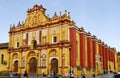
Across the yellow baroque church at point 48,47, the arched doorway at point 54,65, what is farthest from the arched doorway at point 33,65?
the arched doorway at point 54,65

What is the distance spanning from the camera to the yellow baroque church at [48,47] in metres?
51.0

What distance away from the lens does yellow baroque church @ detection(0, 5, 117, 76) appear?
50969 millimetres

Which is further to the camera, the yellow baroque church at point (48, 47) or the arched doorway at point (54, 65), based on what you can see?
the arched doorway at point (54, 65)

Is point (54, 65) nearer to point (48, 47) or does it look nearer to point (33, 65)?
point (48, 47)

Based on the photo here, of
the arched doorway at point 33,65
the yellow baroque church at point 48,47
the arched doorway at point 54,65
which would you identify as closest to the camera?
the yellow baroque church at point 48,47

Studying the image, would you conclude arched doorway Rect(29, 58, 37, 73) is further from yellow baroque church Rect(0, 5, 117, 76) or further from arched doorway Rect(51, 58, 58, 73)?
arched doorway Rect(51, 58, 58, 73)

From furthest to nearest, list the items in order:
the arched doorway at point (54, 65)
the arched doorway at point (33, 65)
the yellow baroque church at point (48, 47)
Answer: the arched doorway at point (33, 65) → the arched doorway at point (54, 65) → the yellow baroque church at point (48, 47)

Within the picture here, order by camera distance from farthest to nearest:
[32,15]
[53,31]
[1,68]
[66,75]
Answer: [1,68], [32,15], [53,31], [66,75]

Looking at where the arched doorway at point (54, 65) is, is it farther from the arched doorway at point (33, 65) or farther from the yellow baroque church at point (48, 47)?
the arched doorway at point (33, 65)

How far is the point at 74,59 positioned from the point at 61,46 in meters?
3.88

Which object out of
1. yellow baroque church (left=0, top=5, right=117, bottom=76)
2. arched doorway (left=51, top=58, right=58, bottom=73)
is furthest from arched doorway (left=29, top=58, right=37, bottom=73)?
arched doorway (left=51, top=58, right=58, bottom=73)

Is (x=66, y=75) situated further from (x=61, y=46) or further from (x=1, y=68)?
(x=1, y=68)

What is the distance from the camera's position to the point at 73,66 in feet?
166

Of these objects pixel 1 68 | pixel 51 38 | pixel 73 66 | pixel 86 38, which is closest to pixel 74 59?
pixel 73 66
